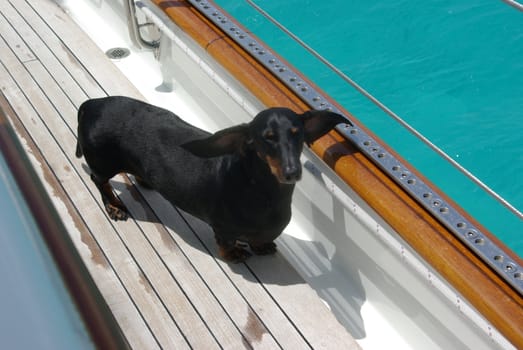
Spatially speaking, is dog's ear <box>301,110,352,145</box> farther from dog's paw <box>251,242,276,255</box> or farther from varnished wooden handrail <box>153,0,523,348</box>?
dog's paw <box>251,242,276,255</box>

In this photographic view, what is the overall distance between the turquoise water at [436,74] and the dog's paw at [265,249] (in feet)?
8.08

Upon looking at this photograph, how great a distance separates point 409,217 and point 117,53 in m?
2.31

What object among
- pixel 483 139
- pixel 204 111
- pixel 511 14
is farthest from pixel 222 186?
pixel 511 14

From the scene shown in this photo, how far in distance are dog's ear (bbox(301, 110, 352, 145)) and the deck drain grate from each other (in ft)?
6.16

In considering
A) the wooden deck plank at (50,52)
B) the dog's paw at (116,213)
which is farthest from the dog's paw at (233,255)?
the wooden deck plank at (50,52)

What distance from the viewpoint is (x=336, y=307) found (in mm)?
2488

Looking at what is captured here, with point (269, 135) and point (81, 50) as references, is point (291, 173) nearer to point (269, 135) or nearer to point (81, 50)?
point (269, 135)

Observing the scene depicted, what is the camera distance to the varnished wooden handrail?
1.80 metres

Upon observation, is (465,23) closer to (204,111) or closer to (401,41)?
(401,41)

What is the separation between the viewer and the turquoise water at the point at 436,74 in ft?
15.6

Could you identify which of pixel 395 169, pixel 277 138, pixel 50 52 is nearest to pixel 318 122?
Answer: pixel 277 138

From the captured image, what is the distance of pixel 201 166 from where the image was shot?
7.91ft

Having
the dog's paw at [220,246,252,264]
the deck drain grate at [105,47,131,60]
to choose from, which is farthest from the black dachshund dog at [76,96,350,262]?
the deck drain grate at [105,47,131,60]

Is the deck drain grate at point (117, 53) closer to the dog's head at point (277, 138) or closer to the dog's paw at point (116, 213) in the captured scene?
the dog's paw at point (116, 213)
